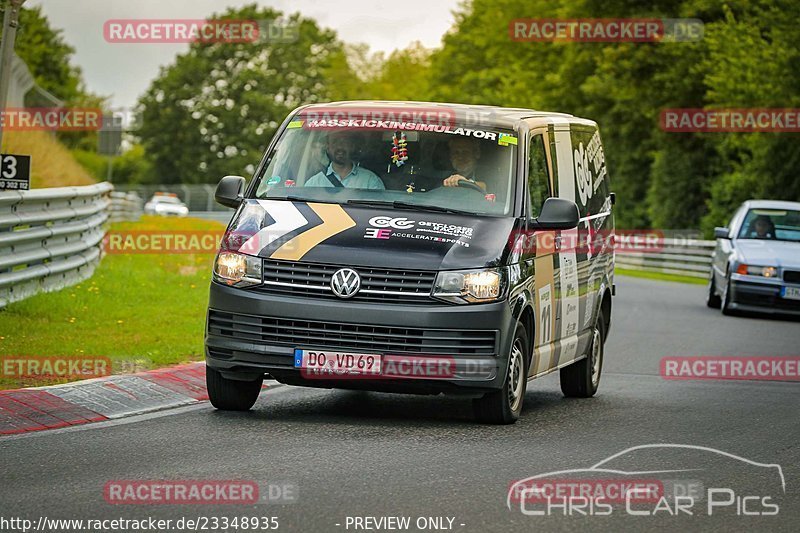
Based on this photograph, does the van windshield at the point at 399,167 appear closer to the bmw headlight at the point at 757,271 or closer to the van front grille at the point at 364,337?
the van front grille at the point at 364,337

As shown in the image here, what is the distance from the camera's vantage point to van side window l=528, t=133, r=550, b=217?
11328 millimetres

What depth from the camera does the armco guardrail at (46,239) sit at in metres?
15.7

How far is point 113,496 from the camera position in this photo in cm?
752

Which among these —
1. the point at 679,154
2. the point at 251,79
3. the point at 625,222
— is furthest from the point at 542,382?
the point at 251,79

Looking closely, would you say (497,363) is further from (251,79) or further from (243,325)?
(251,79)

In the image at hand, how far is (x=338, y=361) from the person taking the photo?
10.1m

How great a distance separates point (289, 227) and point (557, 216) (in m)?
1.94

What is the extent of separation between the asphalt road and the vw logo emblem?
2.92 feet

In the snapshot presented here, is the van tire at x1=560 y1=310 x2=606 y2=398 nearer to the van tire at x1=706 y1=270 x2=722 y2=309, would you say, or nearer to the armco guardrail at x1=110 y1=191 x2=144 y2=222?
the van tire at x1=706 y1=270 x2=722 y2=309

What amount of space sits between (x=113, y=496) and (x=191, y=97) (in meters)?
97.0

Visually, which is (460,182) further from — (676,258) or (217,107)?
(217,107)

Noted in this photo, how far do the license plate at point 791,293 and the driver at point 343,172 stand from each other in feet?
47.5

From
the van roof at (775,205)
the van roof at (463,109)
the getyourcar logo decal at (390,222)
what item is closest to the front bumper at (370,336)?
the getyourcar logo decal at (390,222)

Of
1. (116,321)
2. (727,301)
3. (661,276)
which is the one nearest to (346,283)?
(116,321)
